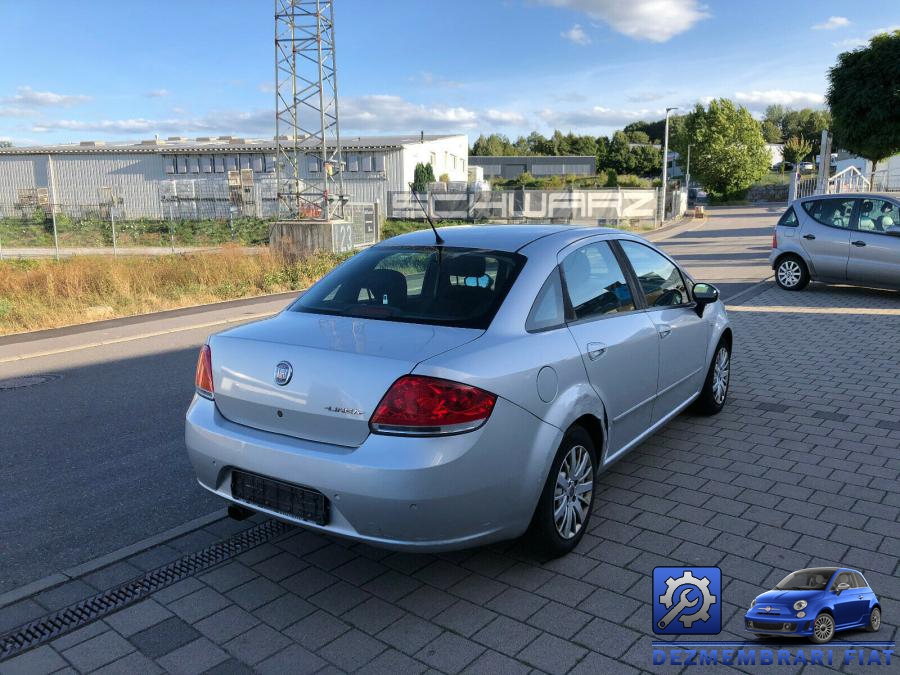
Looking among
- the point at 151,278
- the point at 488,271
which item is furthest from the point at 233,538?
the point at 151,278

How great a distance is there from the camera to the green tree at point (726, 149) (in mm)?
71938

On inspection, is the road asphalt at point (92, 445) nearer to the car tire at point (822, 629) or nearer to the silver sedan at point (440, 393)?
the silver sedan at point (440, 393)

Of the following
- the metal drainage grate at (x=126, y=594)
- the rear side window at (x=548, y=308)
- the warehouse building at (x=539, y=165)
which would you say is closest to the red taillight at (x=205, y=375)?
the metal drainage grate at (x=126, y=594)

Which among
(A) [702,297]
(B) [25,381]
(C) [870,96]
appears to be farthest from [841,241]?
(C) [870,96]

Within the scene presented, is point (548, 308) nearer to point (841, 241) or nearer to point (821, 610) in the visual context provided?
point (821, 610)

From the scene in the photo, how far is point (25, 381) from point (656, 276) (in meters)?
6.65

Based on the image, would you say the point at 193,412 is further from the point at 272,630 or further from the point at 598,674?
the point at 598,674

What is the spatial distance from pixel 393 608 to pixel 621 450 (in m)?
1.69

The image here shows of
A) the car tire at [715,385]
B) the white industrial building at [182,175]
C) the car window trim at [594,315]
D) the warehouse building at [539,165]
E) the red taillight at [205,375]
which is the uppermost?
the warehouse building at [539,165]

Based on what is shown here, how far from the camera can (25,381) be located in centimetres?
786

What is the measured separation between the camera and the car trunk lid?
3.10 m

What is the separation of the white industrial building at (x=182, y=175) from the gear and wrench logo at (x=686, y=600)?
4136cm

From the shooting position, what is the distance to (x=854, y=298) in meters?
12.5

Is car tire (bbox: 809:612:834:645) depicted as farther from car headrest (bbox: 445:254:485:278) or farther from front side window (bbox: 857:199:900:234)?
front side window (bbox: 857:199:900:234)
